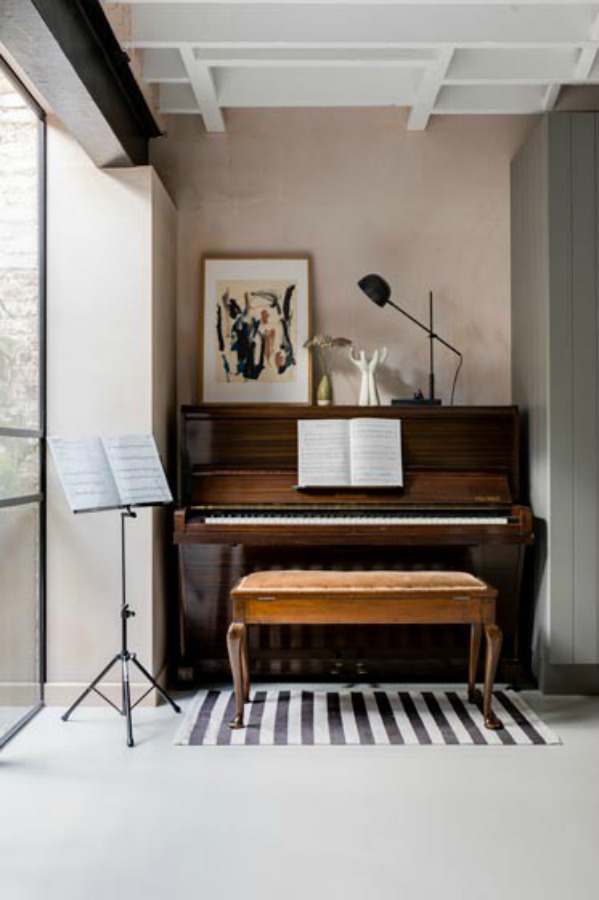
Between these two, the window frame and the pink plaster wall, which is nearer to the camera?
the window frame

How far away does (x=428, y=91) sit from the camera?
4.25 meters

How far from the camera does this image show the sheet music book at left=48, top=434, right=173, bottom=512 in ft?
11.5

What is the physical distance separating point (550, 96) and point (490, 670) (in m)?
2.74

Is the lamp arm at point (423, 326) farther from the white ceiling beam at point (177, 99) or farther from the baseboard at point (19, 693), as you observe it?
the baseboard at point (19, 693)

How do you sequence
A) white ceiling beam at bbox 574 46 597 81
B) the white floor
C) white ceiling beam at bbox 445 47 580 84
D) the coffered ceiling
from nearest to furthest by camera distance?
1. the white floor
2. the coffered ceiling
3. white ceiling beam at bbox 574 46 597 81
4. white ceiling beam at bbox 445 47 580 84

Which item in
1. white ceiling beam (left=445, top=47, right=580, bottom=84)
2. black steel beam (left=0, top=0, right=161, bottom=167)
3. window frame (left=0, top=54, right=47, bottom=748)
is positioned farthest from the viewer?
white ceiling beam (left=445, top=47, right=580, bottom=84)

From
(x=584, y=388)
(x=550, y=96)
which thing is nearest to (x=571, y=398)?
(x=584, y=388)

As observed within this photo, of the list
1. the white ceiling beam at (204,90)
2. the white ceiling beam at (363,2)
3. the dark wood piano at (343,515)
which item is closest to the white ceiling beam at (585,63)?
the white ceiling beam at (363,2)

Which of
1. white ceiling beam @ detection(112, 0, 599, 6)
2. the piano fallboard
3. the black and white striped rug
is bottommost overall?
the black and white striped rug

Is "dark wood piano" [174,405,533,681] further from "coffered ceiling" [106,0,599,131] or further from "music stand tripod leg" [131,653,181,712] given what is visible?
"coffered ceiling" [106,0,599,131]

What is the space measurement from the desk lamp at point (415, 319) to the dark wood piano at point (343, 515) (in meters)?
0.20

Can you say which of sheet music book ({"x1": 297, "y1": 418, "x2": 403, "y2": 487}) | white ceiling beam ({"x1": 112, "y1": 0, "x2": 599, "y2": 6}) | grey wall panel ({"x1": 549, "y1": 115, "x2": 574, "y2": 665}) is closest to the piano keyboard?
sheet music book ({"x1": 297, "y1": 418, "x2": 403, "y2": 487})

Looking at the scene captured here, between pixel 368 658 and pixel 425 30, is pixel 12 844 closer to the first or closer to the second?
pixel 368 658

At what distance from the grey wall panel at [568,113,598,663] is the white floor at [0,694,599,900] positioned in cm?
64
